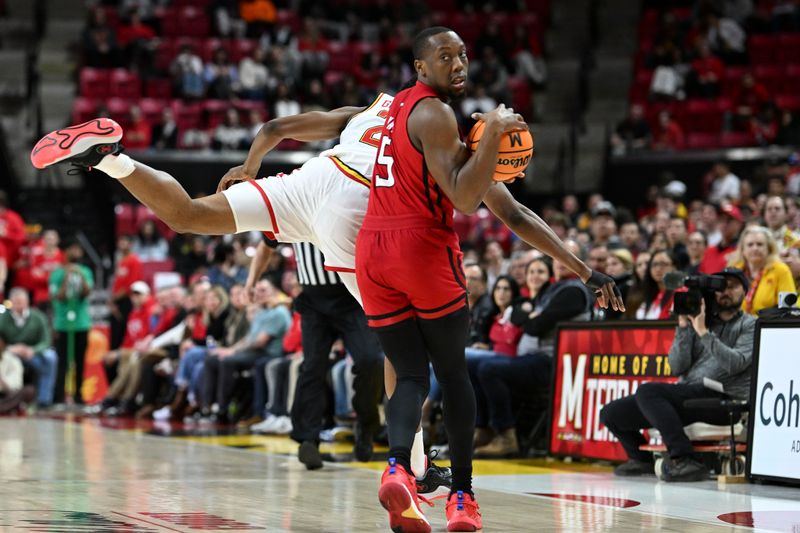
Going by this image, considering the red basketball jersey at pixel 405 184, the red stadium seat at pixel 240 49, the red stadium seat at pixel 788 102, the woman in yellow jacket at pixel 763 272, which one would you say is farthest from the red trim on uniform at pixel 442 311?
the red stadium seat at pixel 240 49

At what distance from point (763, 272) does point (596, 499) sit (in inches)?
106

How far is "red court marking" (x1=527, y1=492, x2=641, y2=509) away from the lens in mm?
5934

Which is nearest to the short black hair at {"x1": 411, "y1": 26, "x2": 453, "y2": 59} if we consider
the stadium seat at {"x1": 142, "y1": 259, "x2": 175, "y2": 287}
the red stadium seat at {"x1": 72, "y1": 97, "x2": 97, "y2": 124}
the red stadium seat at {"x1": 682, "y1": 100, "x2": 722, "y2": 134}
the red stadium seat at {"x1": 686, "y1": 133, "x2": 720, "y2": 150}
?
the stadium seat at {"x1": 142, "y1": 259, "x2": 175, "y2": 287}

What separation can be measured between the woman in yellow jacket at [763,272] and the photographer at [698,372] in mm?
669

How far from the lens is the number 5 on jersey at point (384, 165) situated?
4734mm

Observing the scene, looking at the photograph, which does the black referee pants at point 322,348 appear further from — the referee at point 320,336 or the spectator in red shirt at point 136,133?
the spectator in red shirt at point 136,133

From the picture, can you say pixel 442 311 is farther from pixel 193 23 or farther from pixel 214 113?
pixel 193 23

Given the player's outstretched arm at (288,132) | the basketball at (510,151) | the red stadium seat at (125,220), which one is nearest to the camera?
the basketball at (510,151)

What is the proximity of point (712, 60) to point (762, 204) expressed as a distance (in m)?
9.00

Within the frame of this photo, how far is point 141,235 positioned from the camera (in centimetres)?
1797

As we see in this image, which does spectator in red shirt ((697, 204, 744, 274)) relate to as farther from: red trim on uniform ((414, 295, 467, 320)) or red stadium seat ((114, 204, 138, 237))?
red stadium seat ((114, 204, 138, 237))

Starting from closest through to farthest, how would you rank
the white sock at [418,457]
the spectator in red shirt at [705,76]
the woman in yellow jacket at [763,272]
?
1. the white sock at [418,457]
2. the woman in yellow jacket at [763,272]
3. the spectator in red shirt at [705,76]

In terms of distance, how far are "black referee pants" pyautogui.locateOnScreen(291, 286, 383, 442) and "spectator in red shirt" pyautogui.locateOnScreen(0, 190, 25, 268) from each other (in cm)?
945

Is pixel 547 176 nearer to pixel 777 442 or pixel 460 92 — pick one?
pixel 777 442
